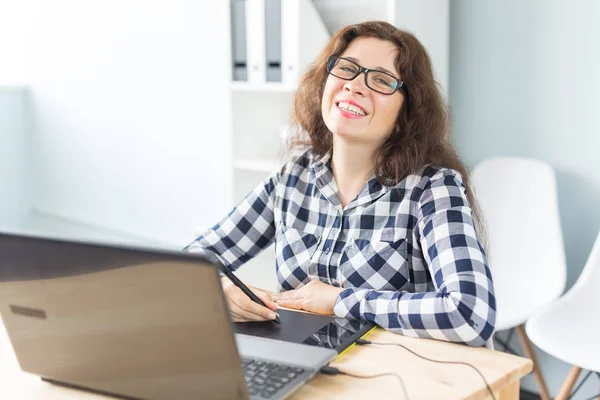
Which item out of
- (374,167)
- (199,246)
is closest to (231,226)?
(199,246)

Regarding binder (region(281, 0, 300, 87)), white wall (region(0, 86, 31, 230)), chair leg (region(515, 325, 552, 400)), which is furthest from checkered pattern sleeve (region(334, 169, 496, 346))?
white wall (region(0, 86, 31, 230))

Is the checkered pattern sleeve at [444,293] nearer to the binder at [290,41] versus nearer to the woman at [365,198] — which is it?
the woman at [365,198]

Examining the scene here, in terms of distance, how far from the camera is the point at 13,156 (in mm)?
4355

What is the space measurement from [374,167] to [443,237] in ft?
1.02

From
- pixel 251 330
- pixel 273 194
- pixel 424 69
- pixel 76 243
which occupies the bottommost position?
pixel 251 330

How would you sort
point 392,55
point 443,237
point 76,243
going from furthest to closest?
point 392,55, point 443,237, point 76,243

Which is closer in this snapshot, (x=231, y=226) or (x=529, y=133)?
(x=231, y=226)

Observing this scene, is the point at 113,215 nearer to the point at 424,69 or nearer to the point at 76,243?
the point at 424,69

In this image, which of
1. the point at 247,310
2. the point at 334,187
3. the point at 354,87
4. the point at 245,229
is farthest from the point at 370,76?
the point at 247,310

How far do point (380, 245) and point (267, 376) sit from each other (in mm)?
584

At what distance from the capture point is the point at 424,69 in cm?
174

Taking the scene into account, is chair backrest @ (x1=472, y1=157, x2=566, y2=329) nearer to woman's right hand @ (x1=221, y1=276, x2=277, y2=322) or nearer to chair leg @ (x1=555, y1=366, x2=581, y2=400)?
chair leg @ (x1=555, y1=366, x2=581, y2=400)

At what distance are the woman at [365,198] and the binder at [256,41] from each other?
0.94m

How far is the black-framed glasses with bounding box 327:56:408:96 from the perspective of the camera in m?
1.71
